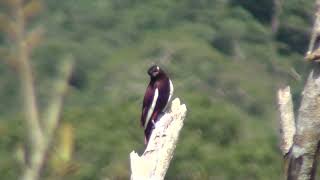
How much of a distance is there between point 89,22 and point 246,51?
9225mm

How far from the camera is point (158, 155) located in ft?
12.1

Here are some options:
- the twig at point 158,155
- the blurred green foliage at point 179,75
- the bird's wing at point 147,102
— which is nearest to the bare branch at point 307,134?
the twig at point 158,155

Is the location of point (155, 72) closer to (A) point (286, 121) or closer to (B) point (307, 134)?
(A) point (286, 121)

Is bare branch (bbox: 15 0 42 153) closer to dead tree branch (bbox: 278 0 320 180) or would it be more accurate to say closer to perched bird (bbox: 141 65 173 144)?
dead tree branch (bbox: 278 0 320 180)

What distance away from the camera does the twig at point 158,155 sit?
11.9 feet

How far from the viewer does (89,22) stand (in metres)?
46.6

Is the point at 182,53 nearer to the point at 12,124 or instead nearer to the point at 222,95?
the point at 222,95

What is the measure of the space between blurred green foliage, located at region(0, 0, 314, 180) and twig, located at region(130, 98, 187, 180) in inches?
326

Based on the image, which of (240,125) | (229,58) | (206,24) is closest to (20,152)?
(240,125)

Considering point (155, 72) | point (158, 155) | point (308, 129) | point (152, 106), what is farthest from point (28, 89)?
point (155, 72)

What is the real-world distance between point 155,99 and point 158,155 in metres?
1.58

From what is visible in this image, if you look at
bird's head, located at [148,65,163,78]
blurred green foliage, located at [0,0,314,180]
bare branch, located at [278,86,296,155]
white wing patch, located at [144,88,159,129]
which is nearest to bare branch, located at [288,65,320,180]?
bare branch, located at [278,86,296,155]

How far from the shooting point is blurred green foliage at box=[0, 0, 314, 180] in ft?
66.9

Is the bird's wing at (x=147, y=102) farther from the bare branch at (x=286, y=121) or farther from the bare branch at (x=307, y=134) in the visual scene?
the bare branch at (x=307, y=134)
